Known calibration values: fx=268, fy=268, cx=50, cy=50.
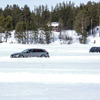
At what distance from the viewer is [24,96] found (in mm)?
10594

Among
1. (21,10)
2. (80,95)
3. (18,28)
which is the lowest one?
(80,95)

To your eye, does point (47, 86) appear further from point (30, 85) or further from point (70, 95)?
point (70, 95)

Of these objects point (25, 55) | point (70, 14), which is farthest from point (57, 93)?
point (70, 14)

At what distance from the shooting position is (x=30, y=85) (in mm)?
12961

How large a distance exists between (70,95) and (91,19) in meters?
102

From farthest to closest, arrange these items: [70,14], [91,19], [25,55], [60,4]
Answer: [60,4]
[70,14]
[91,19]
[25,55]

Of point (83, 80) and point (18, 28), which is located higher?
point (18, 28)

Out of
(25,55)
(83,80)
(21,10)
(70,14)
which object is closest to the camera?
(83,80)

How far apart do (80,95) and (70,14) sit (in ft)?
376

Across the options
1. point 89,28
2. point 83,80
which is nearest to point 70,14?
point 89,28

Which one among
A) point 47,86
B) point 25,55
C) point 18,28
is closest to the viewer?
point 47,86

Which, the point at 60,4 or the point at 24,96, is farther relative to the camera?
the point at 60,4

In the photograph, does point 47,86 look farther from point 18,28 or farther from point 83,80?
point 18,28

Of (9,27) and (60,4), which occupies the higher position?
(60,4)
